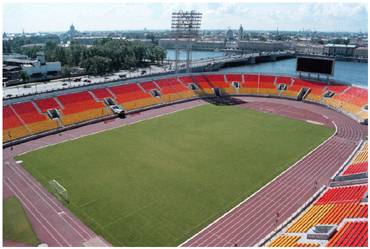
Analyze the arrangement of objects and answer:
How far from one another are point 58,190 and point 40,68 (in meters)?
71.3

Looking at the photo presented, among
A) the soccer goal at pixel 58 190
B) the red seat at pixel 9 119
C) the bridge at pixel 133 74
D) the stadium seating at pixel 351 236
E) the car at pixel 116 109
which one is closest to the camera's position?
the stadium seating at pixel 351 236

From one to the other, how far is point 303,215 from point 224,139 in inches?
805

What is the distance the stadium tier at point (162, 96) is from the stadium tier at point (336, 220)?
30.6 meters

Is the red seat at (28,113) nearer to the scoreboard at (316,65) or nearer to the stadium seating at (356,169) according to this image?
the stadium seating at (356,169)

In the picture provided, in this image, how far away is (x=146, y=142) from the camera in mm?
46156

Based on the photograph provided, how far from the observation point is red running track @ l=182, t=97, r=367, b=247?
26516 mm

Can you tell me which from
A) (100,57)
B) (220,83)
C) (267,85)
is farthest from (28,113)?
(100,57)

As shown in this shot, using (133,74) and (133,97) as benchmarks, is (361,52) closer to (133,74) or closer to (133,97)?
(133,74)

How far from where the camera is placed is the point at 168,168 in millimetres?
37875

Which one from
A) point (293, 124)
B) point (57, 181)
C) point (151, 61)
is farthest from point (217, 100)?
point (151, 61)

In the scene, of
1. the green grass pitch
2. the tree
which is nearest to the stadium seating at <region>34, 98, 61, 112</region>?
the green grass pitch

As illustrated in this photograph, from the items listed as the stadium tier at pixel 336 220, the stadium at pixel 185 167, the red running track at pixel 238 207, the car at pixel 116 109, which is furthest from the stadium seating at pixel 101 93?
the stadium tier at pixel 336 220

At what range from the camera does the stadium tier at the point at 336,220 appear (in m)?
22.4

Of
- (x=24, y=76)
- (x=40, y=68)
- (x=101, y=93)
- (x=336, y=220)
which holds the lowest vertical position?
(x=336, y=220)
